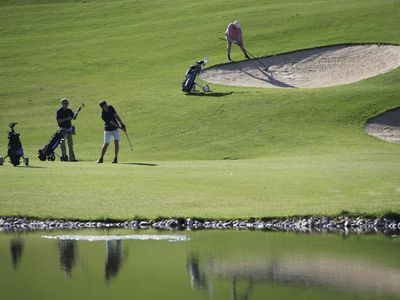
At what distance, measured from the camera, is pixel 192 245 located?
2373 centimetres

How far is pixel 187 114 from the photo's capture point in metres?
48.8

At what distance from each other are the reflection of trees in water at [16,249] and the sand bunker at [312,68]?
3173 centimetres

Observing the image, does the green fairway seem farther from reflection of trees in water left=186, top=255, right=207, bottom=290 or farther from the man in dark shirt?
reflection of trees in water left=186, top=255, right=207, bottom=290

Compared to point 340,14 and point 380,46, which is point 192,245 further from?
point 340,14

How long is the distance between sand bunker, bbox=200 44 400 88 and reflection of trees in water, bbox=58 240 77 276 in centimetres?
3167

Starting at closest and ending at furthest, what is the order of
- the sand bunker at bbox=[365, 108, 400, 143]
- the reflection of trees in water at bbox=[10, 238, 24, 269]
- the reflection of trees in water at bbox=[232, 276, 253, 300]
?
the reflection of trees in water at bbox=[232, 276, 253, 300] → the reflection of trees in water at bbox=[10, 238, 24, 269] → the sand bunker at bbox=[365, 108, 400, 143]

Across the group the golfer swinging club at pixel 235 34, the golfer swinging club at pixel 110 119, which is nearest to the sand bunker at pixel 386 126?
the golfer swinging club at pixel 110 119

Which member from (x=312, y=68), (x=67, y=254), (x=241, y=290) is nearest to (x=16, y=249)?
(x=67, y=254)

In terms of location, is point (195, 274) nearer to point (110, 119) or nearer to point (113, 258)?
point (113, 258)

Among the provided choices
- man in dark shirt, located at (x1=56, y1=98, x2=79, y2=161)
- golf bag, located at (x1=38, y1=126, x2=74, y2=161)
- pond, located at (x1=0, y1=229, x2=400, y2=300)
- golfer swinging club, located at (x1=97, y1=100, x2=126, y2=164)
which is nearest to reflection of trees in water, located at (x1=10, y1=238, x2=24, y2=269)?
pond, located at (x1=0, y1=229, x2=400, y2=300)

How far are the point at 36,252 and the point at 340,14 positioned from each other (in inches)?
1937

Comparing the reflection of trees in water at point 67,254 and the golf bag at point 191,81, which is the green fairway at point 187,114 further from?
the reflection of trees in water at point 67,254

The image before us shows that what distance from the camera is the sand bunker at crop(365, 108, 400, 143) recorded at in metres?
43.1

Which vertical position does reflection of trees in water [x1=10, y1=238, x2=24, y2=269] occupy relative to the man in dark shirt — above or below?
below
